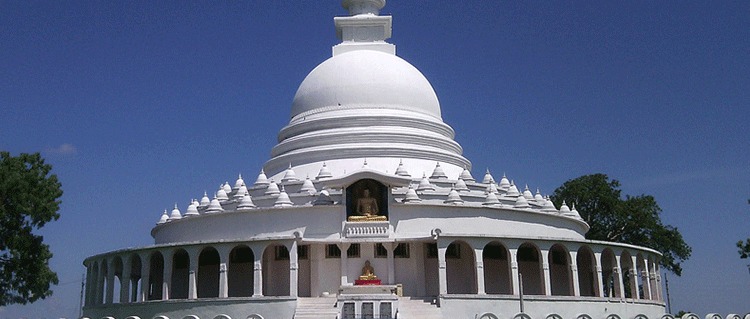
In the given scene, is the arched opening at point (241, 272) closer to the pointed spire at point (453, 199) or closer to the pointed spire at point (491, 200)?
the pointed spire at point (453, 199)

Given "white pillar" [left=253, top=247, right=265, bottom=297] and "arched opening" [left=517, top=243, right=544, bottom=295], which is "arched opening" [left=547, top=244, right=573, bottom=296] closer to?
"arched opening" [left=517, top=243, right=544, bottom=295]

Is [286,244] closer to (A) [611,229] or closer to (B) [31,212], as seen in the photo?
(B) [31,212]

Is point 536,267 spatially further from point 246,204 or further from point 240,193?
point 240,193

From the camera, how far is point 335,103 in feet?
134

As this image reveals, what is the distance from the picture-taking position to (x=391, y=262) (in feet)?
104

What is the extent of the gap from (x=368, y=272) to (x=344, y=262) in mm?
1082

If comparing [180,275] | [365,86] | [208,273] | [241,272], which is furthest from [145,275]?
[365,86]

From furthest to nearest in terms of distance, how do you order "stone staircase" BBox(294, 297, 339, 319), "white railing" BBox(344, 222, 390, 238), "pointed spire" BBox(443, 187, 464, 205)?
1. "pointed spire" BBox(443, 187, 464, 205)
2. "white railing" BBox(344, 222, 390, 238)
3. "stone staircase" BBox(294, 297, 339, 319)

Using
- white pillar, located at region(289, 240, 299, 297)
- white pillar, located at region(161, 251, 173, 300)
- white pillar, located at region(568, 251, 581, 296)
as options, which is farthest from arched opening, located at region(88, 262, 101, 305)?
white pillar, located at region(568, 251, 581, 296)

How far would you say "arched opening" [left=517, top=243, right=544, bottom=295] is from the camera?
112ft

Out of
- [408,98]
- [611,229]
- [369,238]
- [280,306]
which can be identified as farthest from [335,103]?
[611,229]

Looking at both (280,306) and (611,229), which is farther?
(611,229)

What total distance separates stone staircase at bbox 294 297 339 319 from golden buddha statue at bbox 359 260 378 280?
1555 mm

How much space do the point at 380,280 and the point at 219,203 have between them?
9.13m
